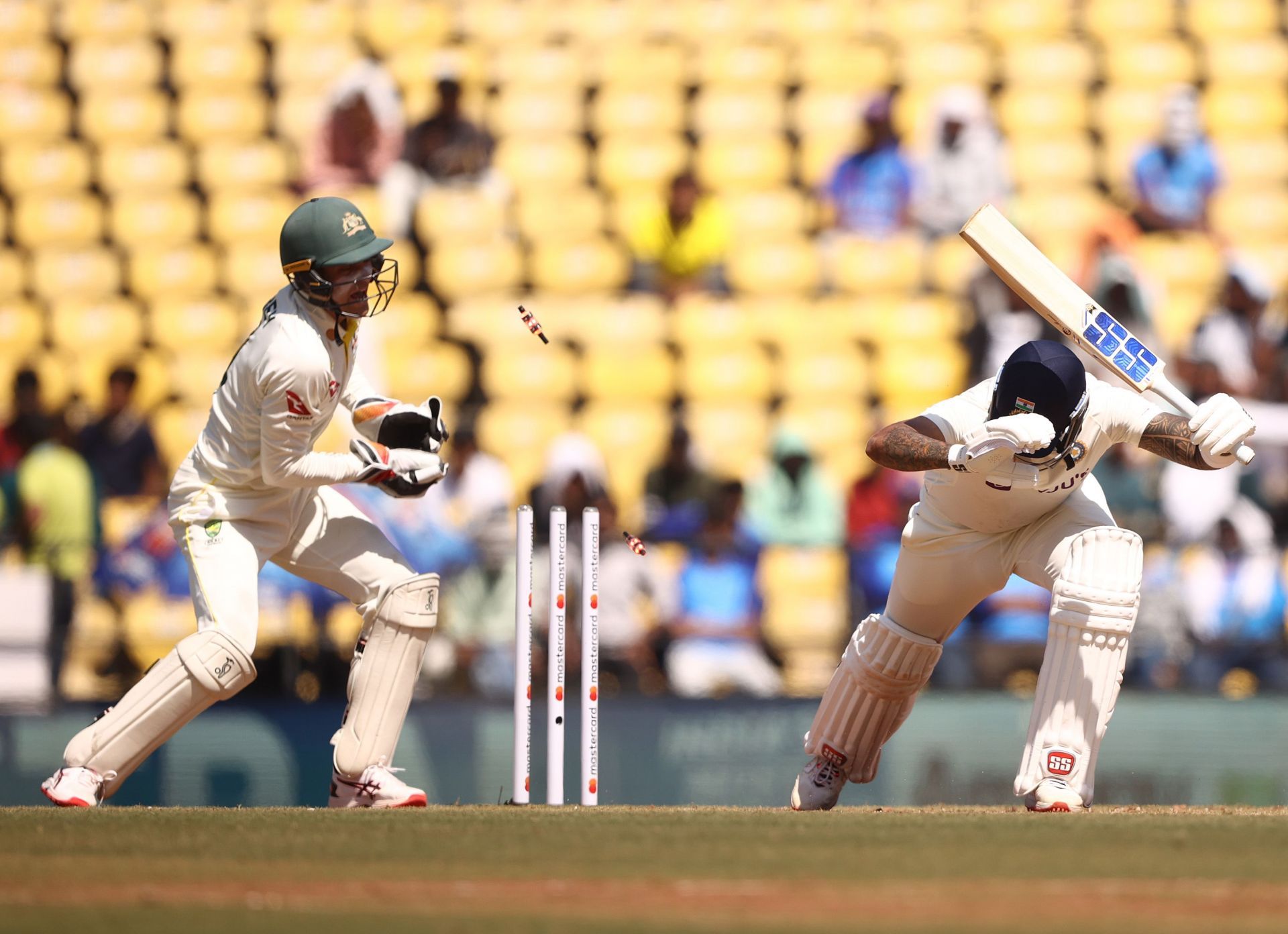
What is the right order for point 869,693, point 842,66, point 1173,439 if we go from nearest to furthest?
point 1173,439
point 869,693
point 842,66

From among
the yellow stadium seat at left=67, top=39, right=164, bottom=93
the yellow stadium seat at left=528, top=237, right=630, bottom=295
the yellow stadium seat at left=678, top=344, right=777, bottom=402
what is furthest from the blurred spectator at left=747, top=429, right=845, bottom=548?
the yellow stadium seat at left=67, top=39, right=164, bottom=93

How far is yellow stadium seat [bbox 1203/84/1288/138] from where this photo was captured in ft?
34.9

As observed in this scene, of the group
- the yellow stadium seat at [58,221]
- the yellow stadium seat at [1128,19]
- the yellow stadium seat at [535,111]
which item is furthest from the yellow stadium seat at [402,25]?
the yellow stadium seat at [1128,19]

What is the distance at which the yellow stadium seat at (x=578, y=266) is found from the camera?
9.96m

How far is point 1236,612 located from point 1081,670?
2.46 metres

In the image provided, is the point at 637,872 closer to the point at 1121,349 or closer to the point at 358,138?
the point at 1121,349

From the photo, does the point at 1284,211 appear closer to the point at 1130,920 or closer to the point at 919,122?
the point at 919,122

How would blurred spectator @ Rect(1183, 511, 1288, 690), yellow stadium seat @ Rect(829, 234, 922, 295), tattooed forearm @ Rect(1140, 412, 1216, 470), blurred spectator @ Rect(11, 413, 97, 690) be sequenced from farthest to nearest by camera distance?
yellow stadium seat @ Rect(829, 234, 922, 295) < blurred spectator @ Rect(11, 413, 97, 690) < blurred spectator @ Rect(1183, 511, 1288, 690) < tattooed forearm @ Rect(1140, 412, 1216, 470)

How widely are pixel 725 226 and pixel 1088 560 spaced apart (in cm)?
530

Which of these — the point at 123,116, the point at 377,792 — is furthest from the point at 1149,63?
the point at 377,792

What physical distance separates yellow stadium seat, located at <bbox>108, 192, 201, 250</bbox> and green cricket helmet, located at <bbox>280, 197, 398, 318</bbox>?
526 cm

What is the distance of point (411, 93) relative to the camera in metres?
10.4

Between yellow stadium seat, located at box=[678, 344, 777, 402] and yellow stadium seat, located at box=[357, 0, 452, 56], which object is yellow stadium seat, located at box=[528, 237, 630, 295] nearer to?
yellow stadium seat, located at box=[678, 344, 777, 402]

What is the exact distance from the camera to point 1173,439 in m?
5.10
